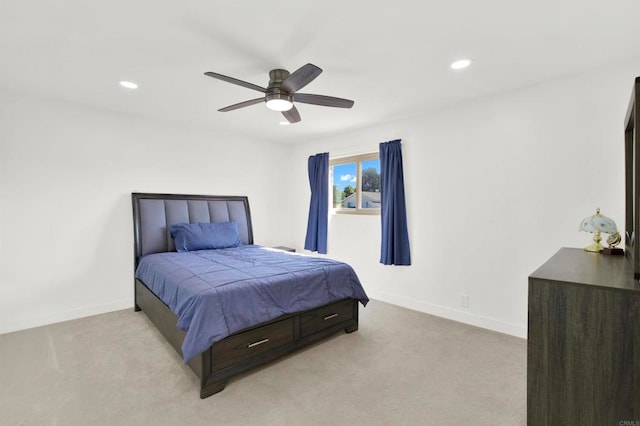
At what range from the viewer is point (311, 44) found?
207 centimetres

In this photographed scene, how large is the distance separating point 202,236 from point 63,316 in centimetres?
161

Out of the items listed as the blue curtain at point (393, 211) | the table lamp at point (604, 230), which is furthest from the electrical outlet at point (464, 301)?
the table lamp at point (604, 230)

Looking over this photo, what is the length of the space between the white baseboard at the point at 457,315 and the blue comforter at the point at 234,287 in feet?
3.28

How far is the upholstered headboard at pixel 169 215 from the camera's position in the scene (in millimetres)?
3658

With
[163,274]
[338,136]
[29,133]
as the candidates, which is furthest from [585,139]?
[29,133]

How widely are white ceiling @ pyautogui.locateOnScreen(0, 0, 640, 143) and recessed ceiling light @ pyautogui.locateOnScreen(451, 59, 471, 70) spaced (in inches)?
2.6

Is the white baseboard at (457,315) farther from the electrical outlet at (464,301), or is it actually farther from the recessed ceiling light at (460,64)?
the recessed ceiling light at (460,64)

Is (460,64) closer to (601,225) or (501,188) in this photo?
(501,188)

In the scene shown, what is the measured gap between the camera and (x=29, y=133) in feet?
10.1

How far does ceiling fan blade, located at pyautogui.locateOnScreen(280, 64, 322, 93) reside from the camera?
6.26 ft

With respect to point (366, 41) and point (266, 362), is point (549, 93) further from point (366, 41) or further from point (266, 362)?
point (266, 362)

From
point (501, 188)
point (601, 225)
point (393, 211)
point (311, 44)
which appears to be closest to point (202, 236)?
point (393, 211)

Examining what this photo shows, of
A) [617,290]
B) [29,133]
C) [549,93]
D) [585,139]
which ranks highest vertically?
[549,93]

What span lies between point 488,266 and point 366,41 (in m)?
2.46
